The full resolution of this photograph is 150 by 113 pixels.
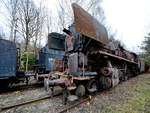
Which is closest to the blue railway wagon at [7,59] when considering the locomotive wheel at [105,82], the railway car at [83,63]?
the railway car at [83,63]

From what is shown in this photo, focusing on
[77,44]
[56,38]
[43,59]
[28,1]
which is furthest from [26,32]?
[77,44]

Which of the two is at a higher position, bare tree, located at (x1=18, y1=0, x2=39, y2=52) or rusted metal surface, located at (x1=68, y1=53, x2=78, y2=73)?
bare tree, located at (x1=18, y1=0, x2=39, y2=52)

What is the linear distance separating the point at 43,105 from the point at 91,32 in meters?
3.39

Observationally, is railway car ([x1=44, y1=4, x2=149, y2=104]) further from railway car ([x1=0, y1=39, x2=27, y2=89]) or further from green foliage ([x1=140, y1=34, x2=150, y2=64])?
green foliage ([x1=140, y1=34, x2=150, y2=64])

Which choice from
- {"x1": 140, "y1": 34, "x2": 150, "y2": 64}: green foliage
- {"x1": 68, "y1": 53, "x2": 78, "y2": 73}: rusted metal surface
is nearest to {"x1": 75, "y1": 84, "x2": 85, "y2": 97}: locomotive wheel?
{"x1": 68, "y1": 53, "x2": 78, "y2": 73}: rusted metal surface

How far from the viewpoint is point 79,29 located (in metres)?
3.19

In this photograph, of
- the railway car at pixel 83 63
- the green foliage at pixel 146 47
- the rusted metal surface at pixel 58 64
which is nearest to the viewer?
the railway car at pixel 83 63

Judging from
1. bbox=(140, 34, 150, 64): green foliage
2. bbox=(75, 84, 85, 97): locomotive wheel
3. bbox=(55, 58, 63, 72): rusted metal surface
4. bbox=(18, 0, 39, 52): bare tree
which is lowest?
bbox=(75, 84, 85, 97): locomotive wheel

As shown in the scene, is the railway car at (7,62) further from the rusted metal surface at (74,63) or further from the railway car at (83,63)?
the rusted metal surface at (74,63)

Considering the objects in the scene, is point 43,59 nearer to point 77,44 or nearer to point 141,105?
point 77,44

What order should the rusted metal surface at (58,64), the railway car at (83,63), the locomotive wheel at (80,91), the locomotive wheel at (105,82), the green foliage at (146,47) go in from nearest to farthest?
the railway car at (83,63), the locomotive wheel at (80,91), the locomotive wheel at (105,82), the rusted metal surface at (58,64), the green foliage at (146,47)

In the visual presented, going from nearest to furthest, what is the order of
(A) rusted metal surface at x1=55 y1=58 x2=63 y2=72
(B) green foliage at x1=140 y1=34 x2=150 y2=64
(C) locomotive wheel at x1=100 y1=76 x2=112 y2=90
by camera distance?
(C) locomotive wheel at x1=100 y1=76 x2=112 y2=90
(A) rusted metal surface at x1=55 y1=58 x2=63 y2=72
(B) green foliage at x1=140 y1=34 x2=150 y2=64

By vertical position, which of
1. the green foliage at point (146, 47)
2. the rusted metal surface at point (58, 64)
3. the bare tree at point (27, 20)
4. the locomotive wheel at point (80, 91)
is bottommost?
the locomotive wheel at point (80, 91)

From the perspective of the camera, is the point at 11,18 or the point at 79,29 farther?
the point at 11,18
